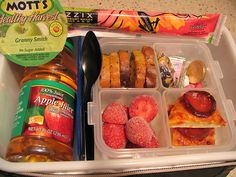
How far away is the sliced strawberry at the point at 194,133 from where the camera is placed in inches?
21.5

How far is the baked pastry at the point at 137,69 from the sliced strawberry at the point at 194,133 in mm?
116

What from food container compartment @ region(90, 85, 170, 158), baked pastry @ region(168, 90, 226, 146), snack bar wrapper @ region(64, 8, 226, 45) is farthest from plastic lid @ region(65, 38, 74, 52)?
baked pastry @ region(168, 90, 226, 146)

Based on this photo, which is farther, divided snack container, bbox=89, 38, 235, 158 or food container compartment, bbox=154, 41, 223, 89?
food container compartment, bbox=154, 41, 223, 89

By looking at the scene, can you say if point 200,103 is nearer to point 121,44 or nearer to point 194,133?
point 194,133

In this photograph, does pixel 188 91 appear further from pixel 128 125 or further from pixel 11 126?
pixel 11 126

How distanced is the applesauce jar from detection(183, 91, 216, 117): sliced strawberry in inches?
8.4

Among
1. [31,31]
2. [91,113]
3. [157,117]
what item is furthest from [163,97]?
[31,31]

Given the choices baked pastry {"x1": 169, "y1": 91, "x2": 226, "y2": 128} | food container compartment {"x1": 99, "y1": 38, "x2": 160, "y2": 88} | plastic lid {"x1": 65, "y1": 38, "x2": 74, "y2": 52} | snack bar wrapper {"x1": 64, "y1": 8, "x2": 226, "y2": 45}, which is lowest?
baked pastry {"x1": 169, "y1": 91, "x2": 226, "y2": 128}

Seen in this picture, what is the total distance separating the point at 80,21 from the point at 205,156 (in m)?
0.34

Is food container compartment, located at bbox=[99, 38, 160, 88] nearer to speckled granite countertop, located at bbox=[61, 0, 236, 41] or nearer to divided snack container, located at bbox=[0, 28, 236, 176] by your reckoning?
divided snack container, located at bbox=[0, 28, 236, 176]

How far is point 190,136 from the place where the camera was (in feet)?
1.79

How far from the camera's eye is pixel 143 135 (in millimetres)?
510

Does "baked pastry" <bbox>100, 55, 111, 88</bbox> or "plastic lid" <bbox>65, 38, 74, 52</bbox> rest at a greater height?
"plastic lid" <bbox>65, 38, 74, 52</bbox>

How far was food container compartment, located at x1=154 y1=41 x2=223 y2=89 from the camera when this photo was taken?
614 mm
